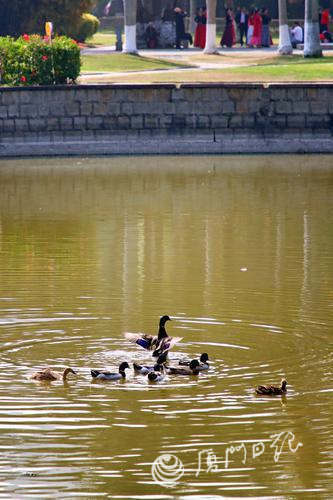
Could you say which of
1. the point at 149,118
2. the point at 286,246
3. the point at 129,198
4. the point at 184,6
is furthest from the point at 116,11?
the point at 286,246

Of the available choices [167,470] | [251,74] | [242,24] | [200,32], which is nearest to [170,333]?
[167,470]

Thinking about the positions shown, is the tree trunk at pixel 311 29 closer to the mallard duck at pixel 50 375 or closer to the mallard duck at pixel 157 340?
the mallard duck at pixel 157 340

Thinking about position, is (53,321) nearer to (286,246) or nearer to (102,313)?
(102,313)

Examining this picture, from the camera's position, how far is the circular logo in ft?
33.5

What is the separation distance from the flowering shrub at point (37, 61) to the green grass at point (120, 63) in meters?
7.44

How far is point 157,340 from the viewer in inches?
533

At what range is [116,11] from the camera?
7319 centimetres

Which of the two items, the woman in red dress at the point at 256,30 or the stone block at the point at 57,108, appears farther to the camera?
the woman in red dress at the point at 256,30

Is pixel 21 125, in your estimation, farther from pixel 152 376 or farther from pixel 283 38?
pixel 152 376

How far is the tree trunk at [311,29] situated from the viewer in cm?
4381

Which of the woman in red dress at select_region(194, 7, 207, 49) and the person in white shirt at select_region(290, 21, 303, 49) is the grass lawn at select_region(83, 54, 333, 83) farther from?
the woman in red dress at select_region(194, 7, 207, 49)

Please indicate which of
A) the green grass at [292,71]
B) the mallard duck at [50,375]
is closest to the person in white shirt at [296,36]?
the green grass at [292,71]

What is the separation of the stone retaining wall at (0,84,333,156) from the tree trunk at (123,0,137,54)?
11963 millimetres

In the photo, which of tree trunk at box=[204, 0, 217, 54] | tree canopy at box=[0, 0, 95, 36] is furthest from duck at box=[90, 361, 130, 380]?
tree canopy at box=[0, 0, 95, 36]
